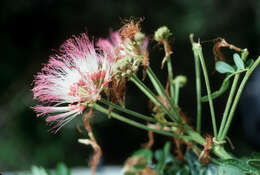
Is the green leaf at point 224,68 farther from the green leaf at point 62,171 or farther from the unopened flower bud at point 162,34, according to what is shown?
the green leaf at point 62,171

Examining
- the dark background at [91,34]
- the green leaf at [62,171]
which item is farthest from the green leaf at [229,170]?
the dark background at [91,34]

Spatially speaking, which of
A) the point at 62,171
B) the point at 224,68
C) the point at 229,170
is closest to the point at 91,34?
the point at 62,171

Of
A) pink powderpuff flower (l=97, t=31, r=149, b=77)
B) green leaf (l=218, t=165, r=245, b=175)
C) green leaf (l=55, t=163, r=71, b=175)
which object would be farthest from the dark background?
green leaf (l=218, t=165, r=245, b=175)

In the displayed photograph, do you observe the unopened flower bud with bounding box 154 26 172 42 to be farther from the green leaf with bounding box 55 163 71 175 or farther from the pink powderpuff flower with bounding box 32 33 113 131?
the green leaf with bounding box 55 163 71 175

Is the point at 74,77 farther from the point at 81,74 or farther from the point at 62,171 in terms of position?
the point at 62,171

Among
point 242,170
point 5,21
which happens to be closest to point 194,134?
point 242,170

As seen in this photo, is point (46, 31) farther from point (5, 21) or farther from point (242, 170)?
point (242, 170)
